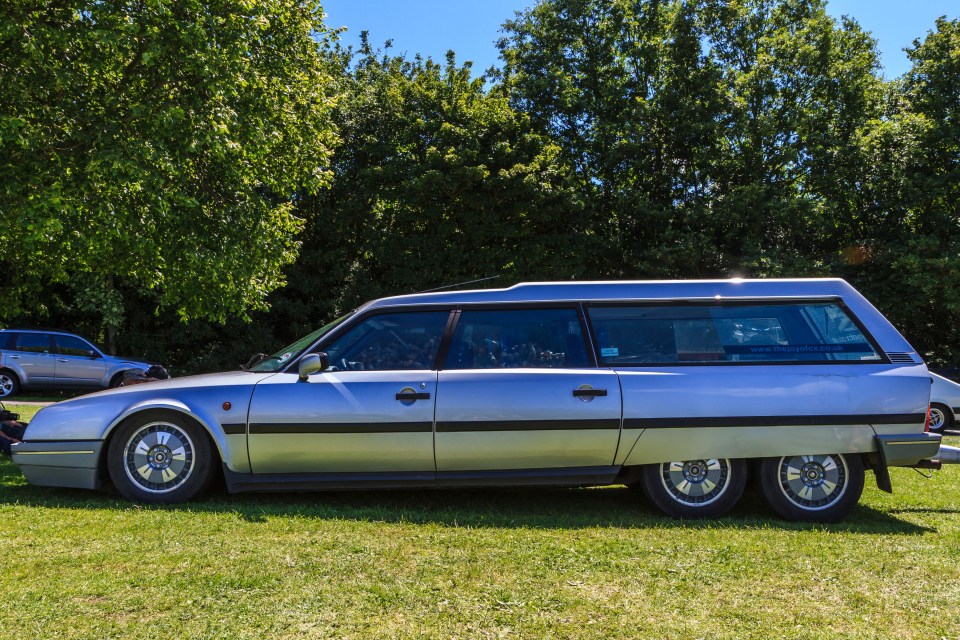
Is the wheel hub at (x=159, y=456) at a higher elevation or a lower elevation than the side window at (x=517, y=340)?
lower

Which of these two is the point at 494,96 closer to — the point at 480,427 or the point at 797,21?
the point at 797,21

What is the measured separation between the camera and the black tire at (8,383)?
779 inches

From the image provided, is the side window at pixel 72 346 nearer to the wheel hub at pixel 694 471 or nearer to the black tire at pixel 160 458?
the black tire at pixel 160 458

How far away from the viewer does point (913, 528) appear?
5723mm

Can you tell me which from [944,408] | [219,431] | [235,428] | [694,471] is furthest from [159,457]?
[944,408]

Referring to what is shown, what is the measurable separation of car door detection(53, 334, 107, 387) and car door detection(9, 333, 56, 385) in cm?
19

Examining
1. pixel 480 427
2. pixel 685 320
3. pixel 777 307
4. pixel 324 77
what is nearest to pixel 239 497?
pixel 480 427

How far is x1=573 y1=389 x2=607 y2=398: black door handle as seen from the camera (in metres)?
5.86

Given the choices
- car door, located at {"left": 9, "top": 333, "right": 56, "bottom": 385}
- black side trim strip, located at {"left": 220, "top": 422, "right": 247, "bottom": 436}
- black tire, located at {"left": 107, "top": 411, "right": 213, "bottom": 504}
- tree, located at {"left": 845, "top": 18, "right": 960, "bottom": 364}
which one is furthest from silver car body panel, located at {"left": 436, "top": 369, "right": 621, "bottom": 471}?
tree, located at {"left": 845, "top": 18, "right": 960, "bottom": 364}

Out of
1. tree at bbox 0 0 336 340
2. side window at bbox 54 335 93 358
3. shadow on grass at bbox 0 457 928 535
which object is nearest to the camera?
shadow on grass at bbox 0 457 928 535

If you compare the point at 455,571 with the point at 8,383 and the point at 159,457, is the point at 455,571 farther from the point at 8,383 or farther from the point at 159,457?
the point at 8,383

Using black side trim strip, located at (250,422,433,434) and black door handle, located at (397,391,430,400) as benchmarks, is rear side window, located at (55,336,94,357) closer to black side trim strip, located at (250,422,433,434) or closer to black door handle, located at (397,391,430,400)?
Result: black side trim strip, located at (250,422,433,434)

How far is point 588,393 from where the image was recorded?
19.3ft

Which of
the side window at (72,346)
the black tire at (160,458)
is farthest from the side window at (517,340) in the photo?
the side window at (72,346)
